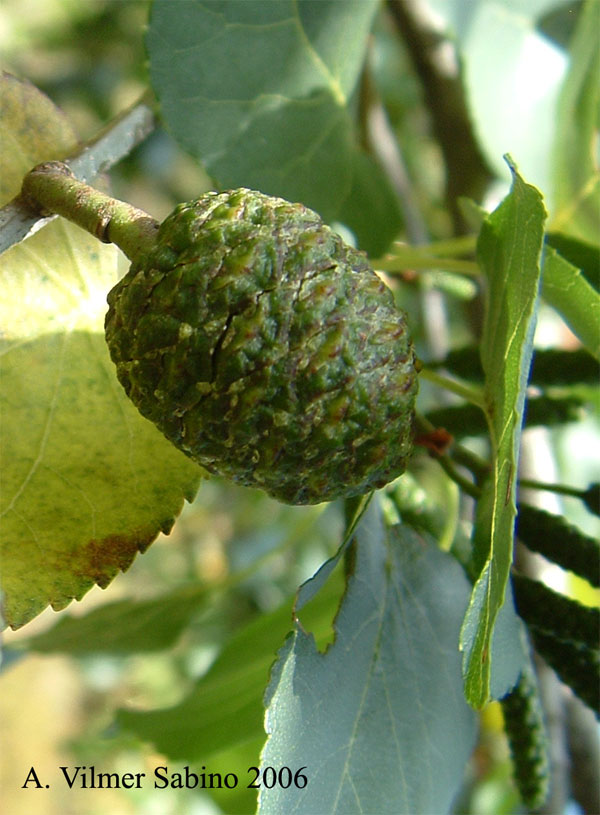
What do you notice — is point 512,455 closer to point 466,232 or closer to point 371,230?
point 371,230

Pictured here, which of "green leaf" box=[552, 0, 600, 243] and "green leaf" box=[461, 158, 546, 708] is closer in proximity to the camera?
"green leaf" box=[461, 158, 546, 708]

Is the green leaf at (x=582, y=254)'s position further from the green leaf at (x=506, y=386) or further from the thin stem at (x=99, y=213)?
the thin stem at (x=99, y=213)

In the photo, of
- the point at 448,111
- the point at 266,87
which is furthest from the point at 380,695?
the point at 448,111

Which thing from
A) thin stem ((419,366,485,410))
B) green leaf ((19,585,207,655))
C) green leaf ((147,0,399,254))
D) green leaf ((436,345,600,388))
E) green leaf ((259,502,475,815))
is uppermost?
green leaf ((147,0,399,254))

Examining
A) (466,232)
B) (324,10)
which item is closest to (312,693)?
(324,10)

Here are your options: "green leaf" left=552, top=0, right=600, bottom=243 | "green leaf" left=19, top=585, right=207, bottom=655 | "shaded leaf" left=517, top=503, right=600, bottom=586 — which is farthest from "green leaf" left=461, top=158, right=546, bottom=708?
"green leaf" left=19, top=585, right=207, bottom=655

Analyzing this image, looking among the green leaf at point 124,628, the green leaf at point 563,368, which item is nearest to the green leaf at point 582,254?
the green leaf at point 563,368

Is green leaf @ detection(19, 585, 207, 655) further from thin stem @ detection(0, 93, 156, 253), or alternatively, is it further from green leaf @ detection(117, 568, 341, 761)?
thin stem @ detection(0, 93, 156, 253)
